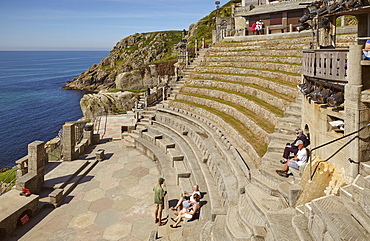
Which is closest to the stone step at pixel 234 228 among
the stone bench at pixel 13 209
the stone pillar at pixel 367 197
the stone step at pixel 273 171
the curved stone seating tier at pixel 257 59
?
the stone step at pixel 273 171

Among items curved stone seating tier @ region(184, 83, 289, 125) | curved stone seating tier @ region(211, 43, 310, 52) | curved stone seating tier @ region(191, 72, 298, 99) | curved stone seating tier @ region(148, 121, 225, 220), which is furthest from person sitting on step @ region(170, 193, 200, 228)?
curved stone seating tier @ region(211, 43, 310, 52)

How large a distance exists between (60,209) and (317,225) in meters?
11.2

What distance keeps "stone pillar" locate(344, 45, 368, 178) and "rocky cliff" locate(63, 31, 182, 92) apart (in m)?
56.9

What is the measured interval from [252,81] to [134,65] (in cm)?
7764

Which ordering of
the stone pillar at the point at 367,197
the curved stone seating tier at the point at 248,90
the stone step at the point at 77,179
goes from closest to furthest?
the stone pillar at the point at 367,197
the curved stone seating tier at the point at 248,90
the stone step at the point at 77,179

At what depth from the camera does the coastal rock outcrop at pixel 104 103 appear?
3706 cm

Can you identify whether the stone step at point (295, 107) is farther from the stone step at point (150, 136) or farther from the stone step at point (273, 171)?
the stone step at point (150, 136)

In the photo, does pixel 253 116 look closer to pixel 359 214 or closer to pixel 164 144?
pixel 164 144

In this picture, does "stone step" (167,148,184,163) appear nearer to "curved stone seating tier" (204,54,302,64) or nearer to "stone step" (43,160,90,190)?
"stone step" (43,160,90,190)

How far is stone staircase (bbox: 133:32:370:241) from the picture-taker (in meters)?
5.50

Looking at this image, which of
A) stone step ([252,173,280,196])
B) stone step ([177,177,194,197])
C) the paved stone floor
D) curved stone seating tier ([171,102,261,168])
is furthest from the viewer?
stone step ([177,177,194,197])

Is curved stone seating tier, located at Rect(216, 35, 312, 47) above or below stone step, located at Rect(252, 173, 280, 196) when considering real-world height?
above

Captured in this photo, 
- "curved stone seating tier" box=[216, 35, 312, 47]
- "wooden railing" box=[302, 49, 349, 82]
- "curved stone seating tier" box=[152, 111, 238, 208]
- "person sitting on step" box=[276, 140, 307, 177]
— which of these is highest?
"curved stone seating tier" box=[216, 35, 312, 47]

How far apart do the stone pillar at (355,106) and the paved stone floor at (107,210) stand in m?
7.52
